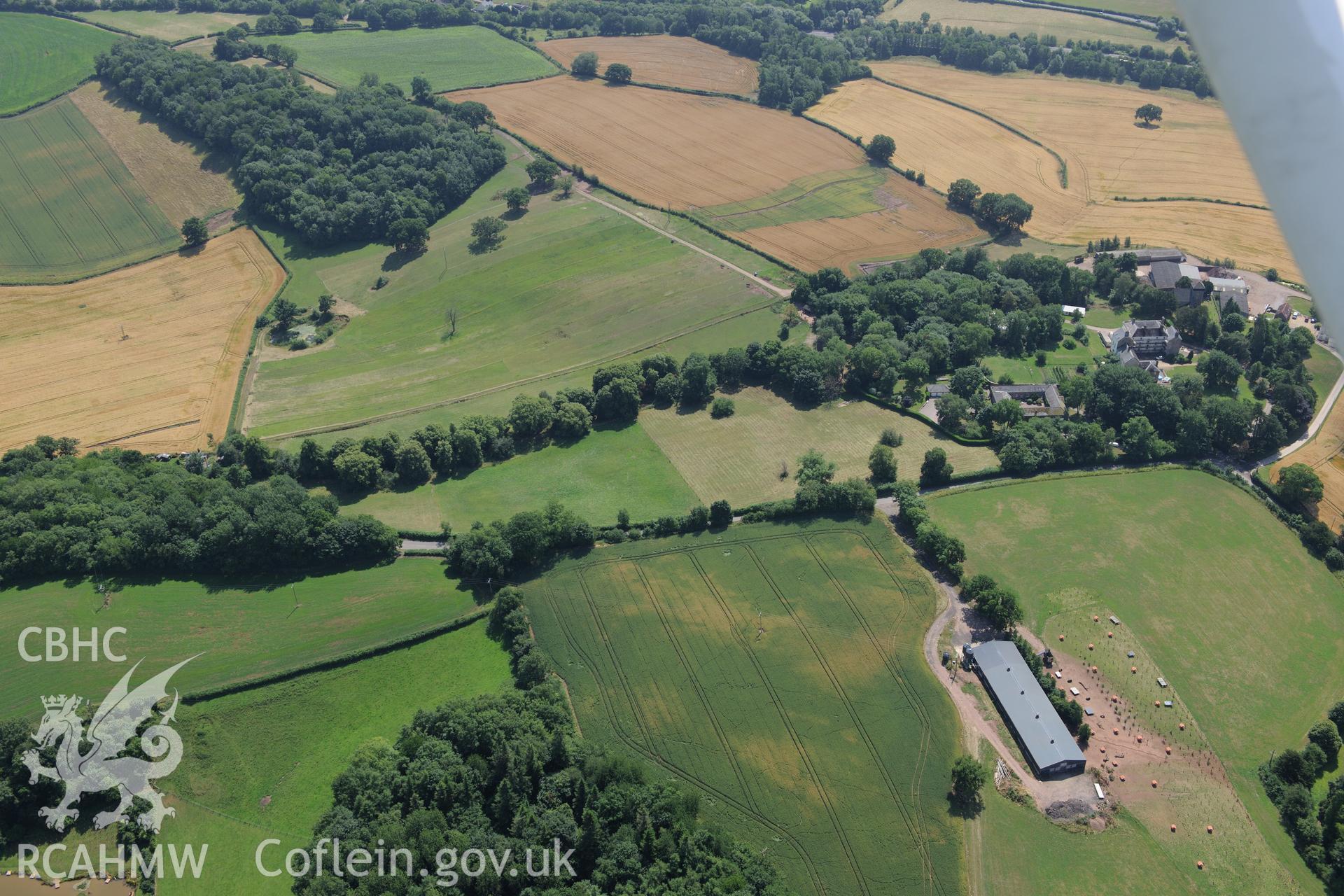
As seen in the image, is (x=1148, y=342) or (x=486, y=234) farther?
(x=486, y=234)

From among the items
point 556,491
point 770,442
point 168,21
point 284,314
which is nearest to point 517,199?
point 284,314

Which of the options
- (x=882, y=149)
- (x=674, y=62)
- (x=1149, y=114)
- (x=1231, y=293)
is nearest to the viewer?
(x=1231, y=293)

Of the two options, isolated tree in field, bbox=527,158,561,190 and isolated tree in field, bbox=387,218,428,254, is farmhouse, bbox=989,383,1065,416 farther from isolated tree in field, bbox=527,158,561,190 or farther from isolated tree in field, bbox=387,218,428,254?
isolated tree in field, bbox=387,218,428,254

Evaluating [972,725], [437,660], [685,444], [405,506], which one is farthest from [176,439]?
[972,725]

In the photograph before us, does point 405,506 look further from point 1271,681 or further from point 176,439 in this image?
point 1271,681

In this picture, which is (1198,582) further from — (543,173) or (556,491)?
(543,173)

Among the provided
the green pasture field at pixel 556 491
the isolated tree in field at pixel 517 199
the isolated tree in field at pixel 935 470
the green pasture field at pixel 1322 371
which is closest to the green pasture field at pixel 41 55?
the isolated tree in field at pixel 517 199

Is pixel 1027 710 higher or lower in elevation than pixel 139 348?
higher
